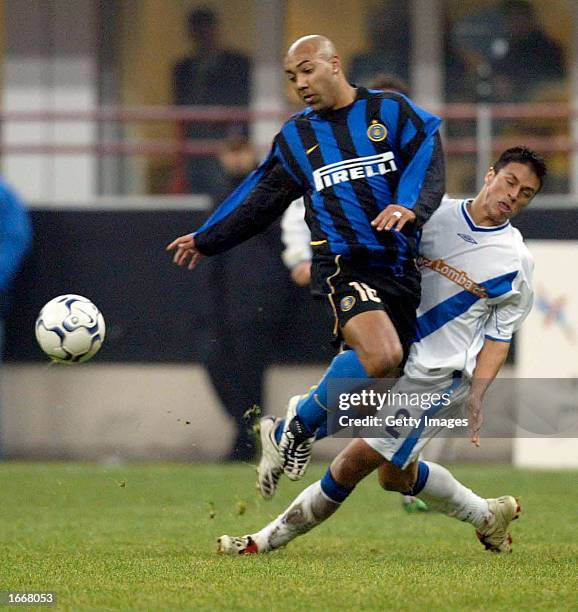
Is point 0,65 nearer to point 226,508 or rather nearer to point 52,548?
point 226,508

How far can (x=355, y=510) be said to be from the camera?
30.6ft

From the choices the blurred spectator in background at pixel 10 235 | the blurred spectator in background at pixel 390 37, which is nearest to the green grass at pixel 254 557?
the blurred spectator in background at pixel 10 235

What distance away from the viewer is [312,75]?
6793mm

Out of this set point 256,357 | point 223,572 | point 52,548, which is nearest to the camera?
point 223,572

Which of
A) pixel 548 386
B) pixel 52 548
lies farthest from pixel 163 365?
pixel 52 548

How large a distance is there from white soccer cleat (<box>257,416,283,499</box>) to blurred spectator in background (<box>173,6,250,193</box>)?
746cm

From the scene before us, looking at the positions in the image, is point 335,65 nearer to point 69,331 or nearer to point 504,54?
point 69,331

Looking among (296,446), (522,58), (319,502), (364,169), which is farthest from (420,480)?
(522,58)

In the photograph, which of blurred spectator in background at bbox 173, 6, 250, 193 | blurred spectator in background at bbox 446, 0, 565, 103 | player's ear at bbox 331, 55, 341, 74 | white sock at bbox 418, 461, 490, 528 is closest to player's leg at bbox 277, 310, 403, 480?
white sock at bbox 418, 461, 490, 528

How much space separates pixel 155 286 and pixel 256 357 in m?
1.11

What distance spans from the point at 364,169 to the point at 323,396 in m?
1.02

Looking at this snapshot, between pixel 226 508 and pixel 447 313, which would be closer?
pixel 447 313

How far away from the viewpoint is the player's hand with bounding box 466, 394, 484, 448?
660cm

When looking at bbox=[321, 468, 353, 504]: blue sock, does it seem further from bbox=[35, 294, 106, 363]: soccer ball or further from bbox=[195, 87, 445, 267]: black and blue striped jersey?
bbox=[35, 294, 106, 363]: soccer ball
